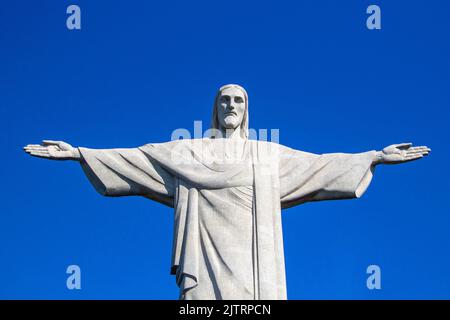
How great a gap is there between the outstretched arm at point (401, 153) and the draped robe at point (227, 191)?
0.79ft

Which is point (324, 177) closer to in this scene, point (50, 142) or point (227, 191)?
point (227, 191)

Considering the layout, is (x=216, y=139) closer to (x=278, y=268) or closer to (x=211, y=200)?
(x=211, y=200)

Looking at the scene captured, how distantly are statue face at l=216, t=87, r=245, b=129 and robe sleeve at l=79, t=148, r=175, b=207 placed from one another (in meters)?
1.61

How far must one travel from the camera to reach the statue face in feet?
63.0

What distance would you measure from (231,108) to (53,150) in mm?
3590

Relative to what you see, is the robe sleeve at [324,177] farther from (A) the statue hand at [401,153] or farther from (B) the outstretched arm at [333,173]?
(A) the statue hand at [401,153]

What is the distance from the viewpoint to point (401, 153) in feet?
61.4

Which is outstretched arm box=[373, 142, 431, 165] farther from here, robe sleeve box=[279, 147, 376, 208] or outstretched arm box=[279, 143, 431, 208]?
robe sleeve box=[279, 147, 376, 208]

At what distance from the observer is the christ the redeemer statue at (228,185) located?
Answer: 17.4m

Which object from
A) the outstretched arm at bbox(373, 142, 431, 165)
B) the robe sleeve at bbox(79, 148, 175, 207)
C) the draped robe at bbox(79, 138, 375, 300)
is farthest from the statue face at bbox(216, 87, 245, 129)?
the outstretched arm at bbox(373, 142, 431, 165)

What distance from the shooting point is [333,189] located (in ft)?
61.2

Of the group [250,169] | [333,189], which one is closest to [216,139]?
[250,169]

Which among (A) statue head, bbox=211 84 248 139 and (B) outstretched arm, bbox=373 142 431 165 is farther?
(A) statue head, bbox=211 84 248 139

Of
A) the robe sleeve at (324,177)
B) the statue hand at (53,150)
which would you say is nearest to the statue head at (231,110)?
the robe sleeve at (324,177)
